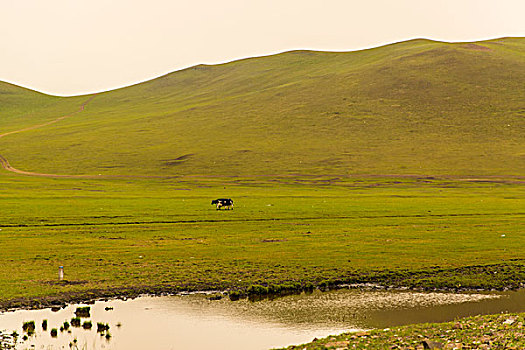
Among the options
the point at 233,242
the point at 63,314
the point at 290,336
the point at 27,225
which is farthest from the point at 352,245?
the point at 27,225

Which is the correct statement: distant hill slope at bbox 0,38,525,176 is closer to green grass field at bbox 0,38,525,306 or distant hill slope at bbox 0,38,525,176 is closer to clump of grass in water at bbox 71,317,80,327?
green grass field at bbox 0,38,525,306

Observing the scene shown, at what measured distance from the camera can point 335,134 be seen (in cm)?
15350

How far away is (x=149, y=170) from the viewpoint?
13050 centimetres

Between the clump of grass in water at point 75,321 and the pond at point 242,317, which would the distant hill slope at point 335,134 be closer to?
the pond at point 242,317

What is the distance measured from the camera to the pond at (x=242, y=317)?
Result: 20.9m

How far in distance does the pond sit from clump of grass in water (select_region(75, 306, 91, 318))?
25 centimetres

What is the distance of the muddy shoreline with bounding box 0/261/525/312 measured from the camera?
26.0 meters

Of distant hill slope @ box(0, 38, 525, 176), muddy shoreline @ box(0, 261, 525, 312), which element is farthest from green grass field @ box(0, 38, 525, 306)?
distant hill slope @ box(0, 38, 525, 176)

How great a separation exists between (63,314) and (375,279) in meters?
16.1

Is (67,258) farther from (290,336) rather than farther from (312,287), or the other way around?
(290,336)

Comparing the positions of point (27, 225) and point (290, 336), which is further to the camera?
point (27, 225)

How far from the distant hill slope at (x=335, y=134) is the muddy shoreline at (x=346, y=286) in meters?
88.9

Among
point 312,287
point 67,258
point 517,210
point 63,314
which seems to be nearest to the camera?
point 63,314

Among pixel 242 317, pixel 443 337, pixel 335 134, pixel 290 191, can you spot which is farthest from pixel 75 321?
pixel 335 134
